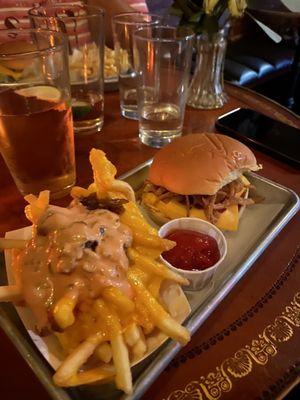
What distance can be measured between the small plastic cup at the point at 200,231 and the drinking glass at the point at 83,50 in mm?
708

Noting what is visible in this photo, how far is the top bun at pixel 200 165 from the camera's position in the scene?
3.98ft

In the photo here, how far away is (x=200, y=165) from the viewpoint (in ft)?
4.03

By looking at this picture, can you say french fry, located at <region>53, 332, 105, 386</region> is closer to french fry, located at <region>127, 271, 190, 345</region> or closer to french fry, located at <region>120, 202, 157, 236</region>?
french fry, located at <region>127, 271, 190, 345</region>

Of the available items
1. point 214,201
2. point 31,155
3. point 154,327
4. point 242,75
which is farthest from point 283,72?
point 154,327

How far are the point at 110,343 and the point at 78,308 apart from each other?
0.09 metres

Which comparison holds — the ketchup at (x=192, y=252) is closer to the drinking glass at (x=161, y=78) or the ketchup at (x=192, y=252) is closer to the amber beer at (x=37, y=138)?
the amber beer at (x=37, y=138)

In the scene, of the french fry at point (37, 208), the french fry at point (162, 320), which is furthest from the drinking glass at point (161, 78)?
the french fry at point (162, 320)

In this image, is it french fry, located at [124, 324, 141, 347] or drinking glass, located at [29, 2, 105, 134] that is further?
drinking glass, located at [29, 2, 105, 134]

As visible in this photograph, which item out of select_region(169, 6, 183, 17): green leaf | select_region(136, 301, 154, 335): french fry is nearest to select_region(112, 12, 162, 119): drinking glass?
select_region(169, 6, 183, 17): green leaf

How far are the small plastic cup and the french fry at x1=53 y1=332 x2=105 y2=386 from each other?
0.30 meters

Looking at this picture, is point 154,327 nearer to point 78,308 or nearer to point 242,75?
point 78,308

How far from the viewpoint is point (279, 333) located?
2.83 feet

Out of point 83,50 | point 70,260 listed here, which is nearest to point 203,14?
point 83,50

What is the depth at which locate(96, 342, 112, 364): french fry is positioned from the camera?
69 centimetres
